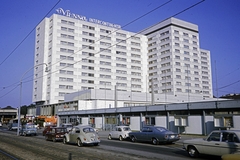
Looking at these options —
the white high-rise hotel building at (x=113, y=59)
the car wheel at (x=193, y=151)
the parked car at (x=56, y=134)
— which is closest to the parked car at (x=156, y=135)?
the car wheel at (x=193, y=151)

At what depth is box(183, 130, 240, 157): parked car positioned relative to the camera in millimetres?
11078

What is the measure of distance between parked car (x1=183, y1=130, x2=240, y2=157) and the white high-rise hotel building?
72.8m

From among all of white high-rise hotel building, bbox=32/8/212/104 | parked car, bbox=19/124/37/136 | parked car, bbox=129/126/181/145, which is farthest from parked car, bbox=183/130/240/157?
white high-rise hotel building, bbox=32/8/212/104

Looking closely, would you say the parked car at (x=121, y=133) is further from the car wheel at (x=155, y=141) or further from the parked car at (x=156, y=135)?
the car wheel at (x=155, y=141)

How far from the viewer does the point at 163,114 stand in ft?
106

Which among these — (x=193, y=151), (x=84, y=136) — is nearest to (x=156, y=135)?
(x=84, y=136)

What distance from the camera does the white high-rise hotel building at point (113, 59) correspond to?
89375 millimetres

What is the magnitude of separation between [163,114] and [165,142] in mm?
12208

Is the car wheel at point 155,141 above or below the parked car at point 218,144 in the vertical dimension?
below

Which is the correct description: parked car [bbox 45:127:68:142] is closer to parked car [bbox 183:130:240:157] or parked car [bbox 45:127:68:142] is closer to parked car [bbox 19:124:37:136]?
parked car [bbox 19:124:37:136]

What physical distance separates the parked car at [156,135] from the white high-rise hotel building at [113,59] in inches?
2517

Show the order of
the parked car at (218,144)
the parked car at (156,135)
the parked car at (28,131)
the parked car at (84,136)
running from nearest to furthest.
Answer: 1. the parked car at (218,144)
2. the parked car at (84,136)
3. the parked car at (156,135)
4. the parked car at (28,131)

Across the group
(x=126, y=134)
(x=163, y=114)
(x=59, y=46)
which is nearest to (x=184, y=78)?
(x=59, y=46)

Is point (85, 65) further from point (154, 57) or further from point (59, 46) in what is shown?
point (154, 57)
